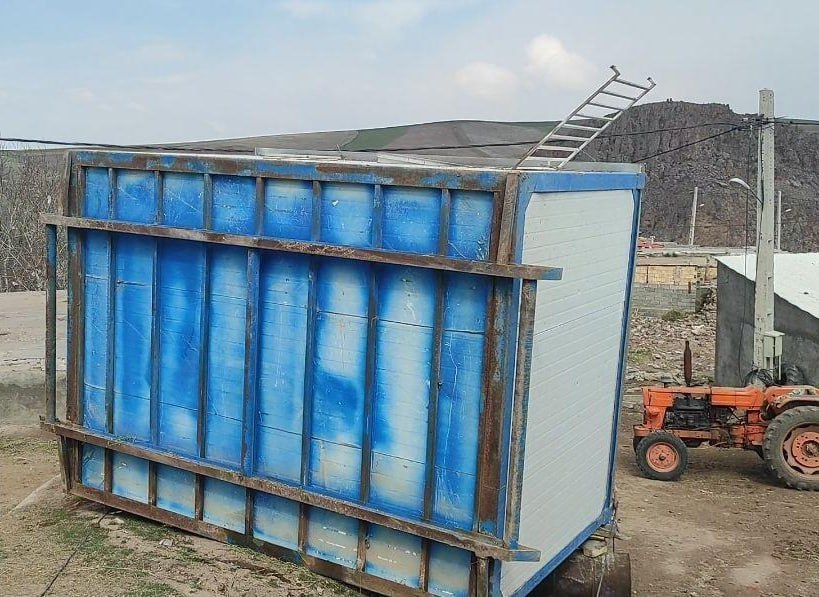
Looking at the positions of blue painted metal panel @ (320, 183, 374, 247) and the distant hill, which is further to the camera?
the distant hill

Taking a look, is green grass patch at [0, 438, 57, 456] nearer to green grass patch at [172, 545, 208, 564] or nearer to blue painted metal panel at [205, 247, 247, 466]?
green grass patch at [172, 545, 208, 564]

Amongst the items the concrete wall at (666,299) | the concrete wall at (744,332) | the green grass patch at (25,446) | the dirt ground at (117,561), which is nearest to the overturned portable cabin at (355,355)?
the dirt ground at (117,561)

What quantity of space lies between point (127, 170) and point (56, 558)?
91.9 inches

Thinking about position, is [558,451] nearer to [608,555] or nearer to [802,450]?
[608,555]

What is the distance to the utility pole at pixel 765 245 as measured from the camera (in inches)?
490

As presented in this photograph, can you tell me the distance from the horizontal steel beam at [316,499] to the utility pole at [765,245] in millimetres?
8972

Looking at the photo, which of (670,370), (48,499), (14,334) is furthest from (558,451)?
(670,370)

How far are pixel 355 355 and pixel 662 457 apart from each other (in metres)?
6.23

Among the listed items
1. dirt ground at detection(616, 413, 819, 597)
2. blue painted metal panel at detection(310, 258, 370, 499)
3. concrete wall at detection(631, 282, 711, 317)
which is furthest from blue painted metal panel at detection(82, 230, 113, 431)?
concrete wall at detection(631, 282, 711, 317)

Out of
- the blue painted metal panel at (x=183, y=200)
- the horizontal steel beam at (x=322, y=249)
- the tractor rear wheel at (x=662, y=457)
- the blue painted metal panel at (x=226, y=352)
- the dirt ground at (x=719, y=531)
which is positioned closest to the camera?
the horizontal steel beam at (x=322, y=249)

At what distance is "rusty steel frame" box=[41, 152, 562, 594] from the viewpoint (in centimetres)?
427

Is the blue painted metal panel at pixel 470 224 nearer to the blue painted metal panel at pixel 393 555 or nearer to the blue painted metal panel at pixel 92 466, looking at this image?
the blue painted metal panel at pixel 393 555

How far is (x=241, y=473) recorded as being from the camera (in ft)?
17.0

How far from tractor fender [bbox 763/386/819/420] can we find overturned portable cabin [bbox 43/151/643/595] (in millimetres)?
4591
